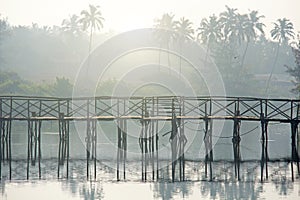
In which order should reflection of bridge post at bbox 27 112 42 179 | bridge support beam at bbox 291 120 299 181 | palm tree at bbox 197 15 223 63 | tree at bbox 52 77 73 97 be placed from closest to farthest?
bridge support beam at bbox 291 120 299 181 < reflection of bridge post at bbox 27 112 42 179 < tree at bbox 52 77 73 97 < palm tree at bbox 197 15 223 63

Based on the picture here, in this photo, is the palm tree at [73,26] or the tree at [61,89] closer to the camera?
the tree at [61,89]

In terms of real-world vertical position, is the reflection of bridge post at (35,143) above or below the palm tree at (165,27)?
below

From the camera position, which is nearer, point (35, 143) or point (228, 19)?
point (35, 143)

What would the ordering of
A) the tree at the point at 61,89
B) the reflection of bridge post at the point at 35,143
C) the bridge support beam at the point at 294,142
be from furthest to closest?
the tree at the point at 61,89
the reflection of bridge post at the point at 35,143
the bridge support beam at the point at 294,142

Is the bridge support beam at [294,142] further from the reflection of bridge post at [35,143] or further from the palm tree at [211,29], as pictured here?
the palm tree at [211,29]

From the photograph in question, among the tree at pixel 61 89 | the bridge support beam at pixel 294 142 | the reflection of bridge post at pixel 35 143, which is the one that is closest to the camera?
the bridge support beam at pixel 294 142

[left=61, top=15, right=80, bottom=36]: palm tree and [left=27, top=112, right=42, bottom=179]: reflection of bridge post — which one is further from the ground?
[left=61, top=15, right=80, bottom=36]: palm tree

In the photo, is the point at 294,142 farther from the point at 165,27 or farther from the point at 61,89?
the point at 165,27

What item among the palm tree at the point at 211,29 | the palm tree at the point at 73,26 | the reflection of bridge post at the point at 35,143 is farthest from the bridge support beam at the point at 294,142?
the palm tree at the point at 73,26

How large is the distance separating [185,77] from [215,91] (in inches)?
213

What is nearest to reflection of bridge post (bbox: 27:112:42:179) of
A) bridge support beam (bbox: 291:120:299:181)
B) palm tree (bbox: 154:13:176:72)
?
bridge support beam (bbox: 291:120:299:181)

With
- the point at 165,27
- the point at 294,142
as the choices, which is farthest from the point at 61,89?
the point at 294,142

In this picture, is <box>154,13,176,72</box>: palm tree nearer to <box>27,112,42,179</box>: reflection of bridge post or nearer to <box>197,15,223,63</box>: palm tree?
<box>197,15,223,63</box>: palm tree

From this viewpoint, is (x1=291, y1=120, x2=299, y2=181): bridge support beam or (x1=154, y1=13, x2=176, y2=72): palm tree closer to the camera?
(x1=291, y1=120, x2=299, y2=181): bridge support beam
